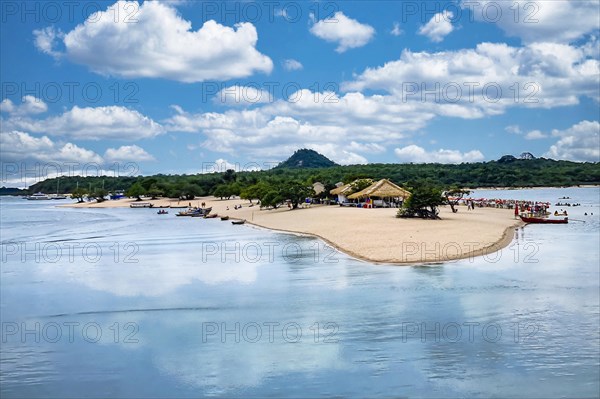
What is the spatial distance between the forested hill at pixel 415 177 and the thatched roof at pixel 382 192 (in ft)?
147

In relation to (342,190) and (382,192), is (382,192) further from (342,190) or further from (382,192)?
(342,190)

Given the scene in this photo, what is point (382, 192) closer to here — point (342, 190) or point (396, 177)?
point (342, 190)

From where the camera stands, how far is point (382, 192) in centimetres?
5747

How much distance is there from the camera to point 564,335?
14.0 metres

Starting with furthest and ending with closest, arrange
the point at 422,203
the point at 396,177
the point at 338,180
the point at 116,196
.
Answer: the point at 116,196, the point at 396,177, the point at 338,180, the point at 422,203

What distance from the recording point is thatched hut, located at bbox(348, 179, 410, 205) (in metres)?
56.8

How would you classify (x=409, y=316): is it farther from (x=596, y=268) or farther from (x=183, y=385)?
(x=596, y=268)

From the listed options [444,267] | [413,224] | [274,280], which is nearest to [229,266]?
[274,280]

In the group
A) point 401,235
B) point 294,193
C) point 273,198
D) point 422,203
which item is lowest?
point 401,235

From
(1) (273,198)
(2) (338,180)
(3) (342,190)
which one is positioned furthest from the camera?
(2) (338,180)

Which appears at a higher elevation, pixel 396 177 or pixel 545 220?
pixel 396 177

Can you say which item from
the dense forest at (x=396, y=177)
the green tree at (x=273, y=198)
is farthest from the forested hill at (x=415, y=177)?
the green tree at (x=273, y=198)

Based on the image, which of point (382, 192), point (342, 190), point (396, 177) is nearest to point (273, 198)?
point (342, 190)

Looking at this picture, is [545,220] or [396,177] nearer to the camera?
[545,220]
